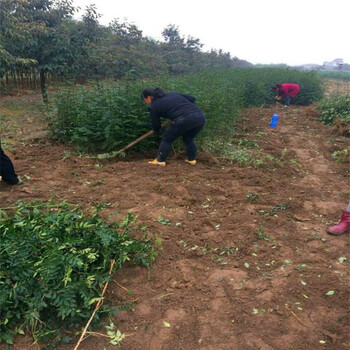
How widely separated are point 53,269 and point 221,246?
59.7 inches

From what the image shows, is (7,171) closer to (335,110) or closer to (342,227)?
(342,227)

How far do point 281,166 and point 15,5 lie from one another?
23.8ft

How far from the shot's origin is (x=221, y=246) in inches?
115

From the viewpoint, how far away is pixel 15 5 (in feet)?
24.5

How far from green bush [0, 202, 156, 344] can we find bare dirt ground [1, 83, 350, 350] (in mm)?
149

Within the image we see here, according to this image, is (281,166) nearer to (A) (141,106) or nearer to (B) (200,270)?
(A) (141,106)

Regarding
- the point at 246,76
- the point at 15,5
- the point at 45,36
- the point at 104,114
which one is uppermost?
the point at 15,5

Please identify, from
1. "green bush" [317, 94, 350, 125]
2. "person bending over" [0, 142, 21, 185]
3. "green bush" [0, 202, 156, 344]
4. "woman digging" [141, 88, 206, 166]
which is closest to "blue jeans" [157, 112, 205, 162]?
"woman digging" [141, 88, 206, 166]

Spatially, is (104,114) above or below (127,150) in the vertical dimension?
above

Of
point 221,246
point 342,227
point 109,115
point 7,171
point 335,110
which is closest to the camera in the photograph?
point 221,246

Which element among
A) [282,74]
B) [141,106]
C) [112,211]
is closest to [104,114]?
[141,106]

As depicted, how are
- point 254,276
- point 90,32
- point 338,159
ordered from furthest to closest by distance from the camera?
point 90,32
point 338,159
point 254,276

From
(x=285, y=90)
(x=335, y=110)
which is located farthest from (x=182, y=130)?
(x=285, y=90)

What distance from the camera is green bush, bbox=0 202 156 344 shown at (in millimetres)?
1981
